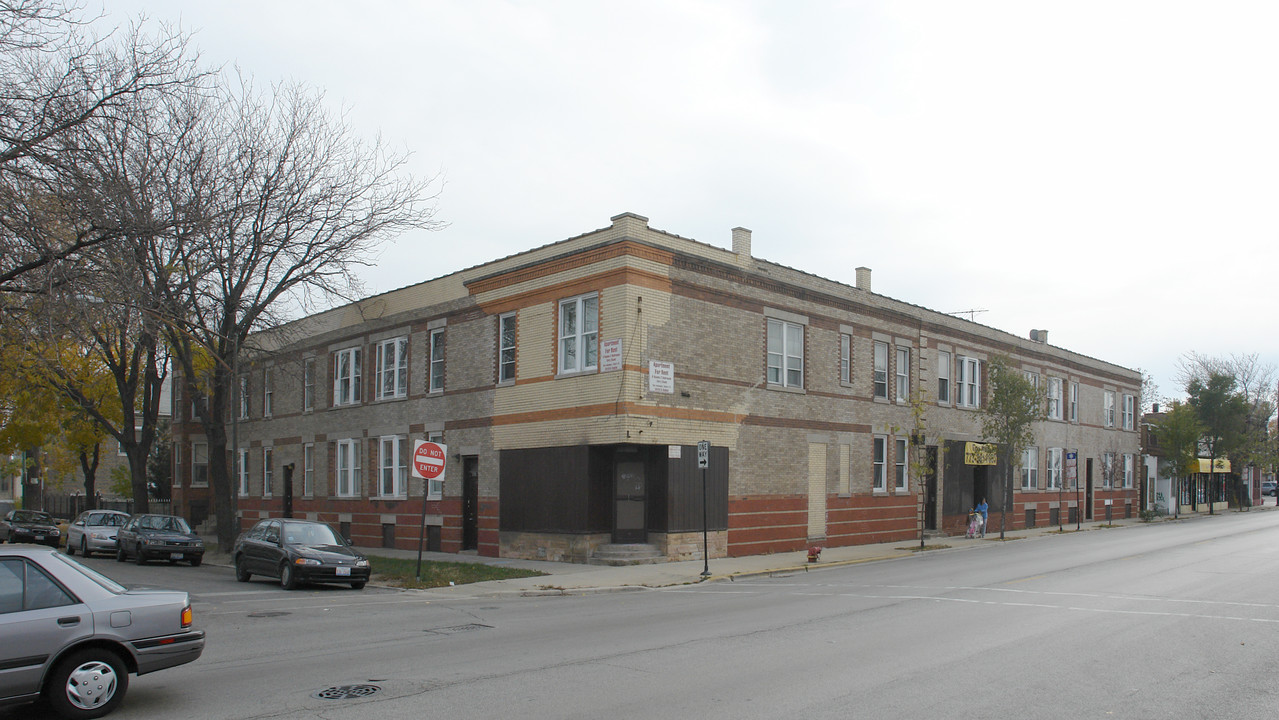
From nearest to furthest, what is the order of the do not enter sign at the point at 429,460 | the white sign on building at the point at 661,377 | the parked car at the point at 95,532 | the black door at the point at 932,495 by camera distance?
1. the do not enter sign at the point at 429,460
2. the white sign on building at the point at 661,377
3. the parked car at the point at 95,532
4. the black door at the point at 932,495

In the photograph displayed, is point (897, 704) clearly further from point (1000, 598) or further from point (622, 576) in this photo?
point (622, 576)

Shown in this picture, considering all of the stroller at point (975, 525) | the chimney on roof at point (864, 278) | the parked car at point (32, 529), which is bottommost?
the parked car at point (32, 529)

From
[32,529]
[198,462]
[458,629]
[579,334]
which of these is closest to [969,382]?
[579,334]

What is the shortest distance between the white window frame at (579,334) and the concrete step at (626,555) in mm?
4586

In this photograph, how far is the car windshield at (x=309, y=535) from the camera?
20.4 metres

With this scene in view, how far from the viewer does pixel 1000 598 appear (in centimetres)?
1573

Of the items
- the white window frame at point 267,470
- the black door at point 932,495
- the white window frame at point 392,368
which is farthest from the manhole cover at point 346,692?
the white window frame at point 267,470

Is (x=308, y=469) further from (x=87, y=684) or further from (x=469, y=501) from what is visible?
(x=87, y=684)

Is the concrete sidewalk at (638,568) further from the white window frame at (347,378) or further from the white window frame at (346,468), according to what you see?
the white window frame at (347,378)

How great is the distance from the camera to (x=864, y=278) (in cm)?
3288

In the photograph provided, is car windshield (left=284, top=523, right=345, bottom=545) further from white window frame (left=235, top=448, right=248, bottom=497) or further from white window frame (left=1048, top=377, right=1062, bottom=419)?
white window frame (left=1048, top=377, right=1062, bottom=419)

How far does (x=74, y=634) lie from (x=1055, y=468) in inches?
1692

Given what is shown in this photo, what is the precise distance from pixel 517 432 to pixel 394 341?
8.13 metres

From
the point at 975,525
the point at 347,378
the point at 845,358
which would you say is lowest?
the point at 975,525
